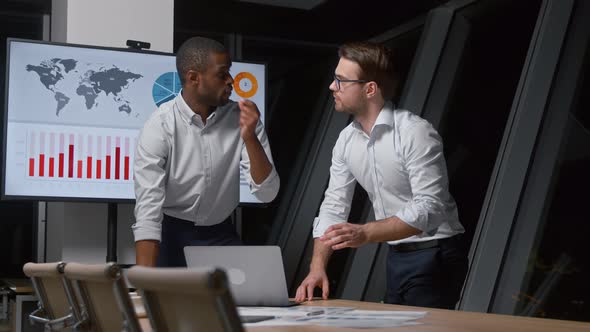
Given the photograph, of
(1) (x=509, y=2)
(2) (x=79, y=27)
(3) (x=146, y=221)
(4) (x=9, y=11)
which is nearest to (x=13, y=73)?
(2) (x=79, y=27)

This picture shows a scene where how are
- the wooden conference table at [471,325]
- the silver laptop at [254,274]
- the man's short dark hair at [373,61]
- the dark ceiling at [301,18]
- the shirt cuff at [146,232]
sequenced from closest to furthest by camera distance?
the wooden conference table at [471,325] → the silver laptop at [254,274] → the shirt cuff at [146,232] → the man's short dark hair at [373,61] → the dark ceiling at [301,18]

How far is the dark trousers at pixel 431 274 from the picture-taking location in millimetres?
2883

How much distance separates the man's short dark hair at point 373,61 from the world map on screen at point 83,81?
1757 millimetres

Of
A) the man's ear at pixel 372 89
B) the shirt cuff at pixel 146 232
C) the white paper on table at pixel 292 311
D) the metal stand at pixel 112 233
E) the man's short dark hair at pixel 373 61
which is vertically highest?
the man's short dark hair at pixel 373 61

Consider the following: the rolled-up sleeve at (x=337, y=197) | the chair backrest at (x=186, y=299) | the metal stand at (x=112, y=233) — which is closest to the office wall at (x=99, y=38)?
the metal stand at (x=112, y=233)

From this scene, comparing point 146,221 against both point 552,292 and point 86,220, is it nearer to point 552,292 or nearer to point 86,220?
point 86,220

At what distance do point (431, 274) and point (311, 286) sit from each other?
0.46 meters

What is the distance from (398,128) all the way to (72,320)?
150cm

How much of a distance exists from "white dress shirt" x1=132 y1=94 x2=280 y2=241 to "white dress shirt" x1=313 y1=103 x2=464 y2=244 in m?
0.27

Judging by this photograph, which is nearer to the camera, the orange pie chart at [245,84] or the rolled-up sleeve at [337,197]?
the rolled-up sleeve at [337,197]

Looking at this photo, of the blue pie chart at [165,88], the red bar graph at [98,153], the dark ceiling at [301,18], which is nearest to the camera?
the red bar graph at [98,153]

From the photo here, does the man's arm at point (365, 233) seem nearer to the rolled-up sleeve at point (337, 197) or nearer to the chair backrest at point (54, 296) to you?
the rolled-up sleeve at point (337, 197)

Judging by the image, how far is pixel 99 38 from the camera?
4574 millimetres

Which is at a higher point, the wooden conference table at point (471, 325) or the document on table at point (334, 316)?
the wooden conference table at point (471, 325)
